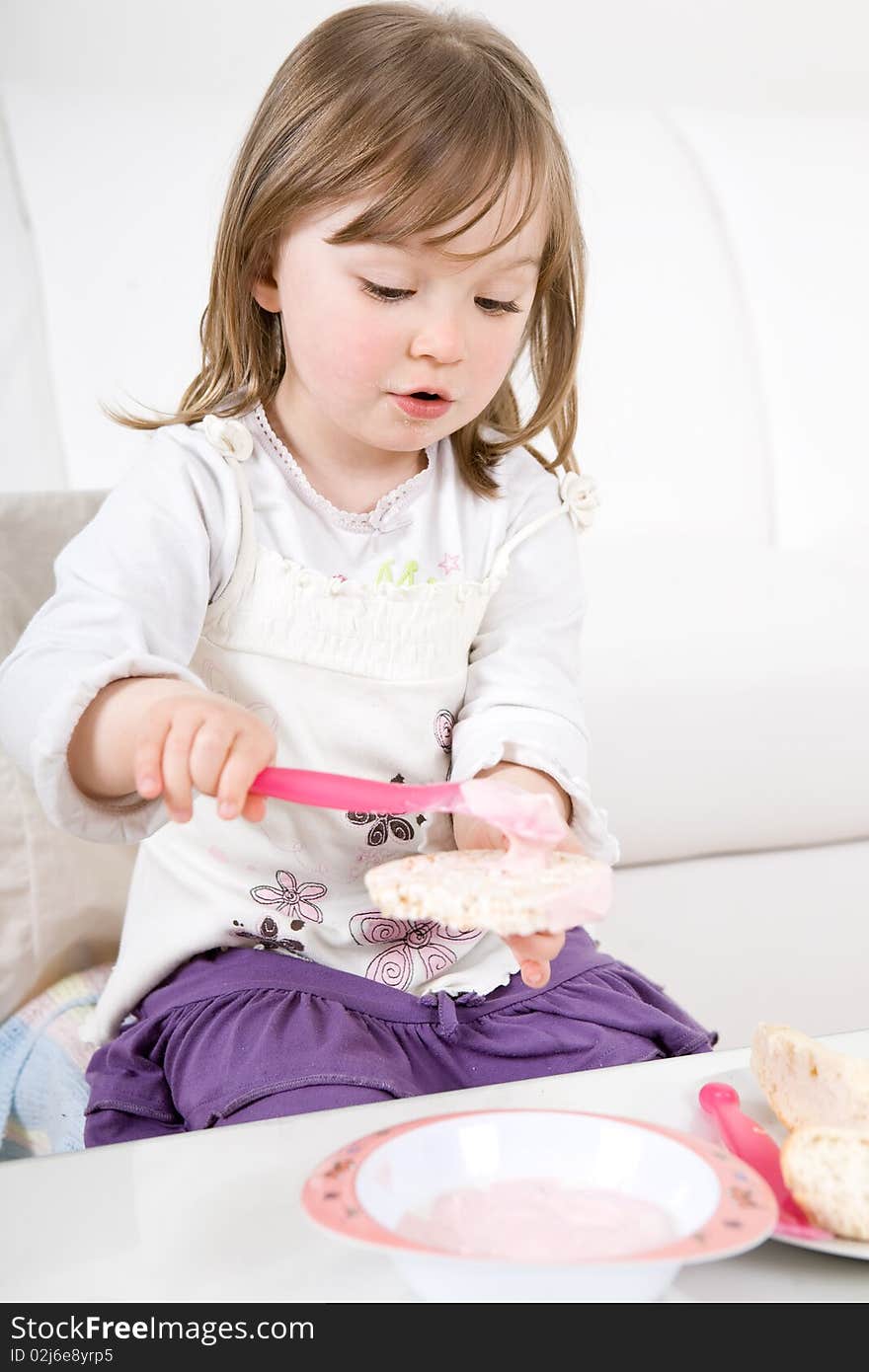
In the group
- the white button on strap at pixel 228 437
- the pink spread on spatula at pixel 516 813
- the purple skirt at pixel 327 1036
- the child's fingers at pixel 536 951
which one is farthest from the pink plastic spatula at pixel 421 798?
the white button on strap at pixel 228 437

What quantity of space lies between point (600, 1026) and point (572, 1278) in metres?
0.47

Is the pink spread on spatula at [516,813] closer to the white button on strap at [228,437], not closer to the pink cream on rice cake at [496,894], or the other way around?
the pink cream on rice cake at [496,894]

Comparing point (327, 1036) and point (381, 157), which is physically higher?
point (381, 157)

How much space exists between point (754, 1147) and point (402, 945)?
399mm

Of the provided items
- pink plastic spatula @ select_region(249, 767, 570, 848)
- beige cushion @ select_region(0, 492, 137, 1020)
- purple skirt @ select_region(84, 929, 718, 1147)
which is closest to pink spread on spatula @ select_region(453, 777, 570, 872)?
pink plastic spatula @ select_region(249, 767, 570, 848)

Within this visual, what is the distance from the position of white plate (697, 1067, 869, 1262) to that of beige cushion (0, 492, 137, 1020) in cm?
60

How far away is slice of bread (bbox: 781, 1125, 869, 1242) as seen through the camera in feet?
1.59

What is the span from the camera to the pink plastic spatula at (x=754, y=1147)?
1.60ft

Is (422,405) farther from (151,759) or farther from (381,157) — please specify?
(151,759)

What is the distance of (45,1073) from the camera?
101 centimetres

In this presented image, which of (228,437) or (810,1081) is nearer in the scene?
(810,1081)

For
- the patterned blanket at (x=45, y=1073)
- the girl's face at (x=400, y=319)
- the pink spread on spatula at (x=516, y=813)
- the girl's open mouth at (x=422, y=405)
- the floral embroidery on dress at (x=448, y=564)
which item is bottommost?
the patterned blanket at (x=45, y=1073)

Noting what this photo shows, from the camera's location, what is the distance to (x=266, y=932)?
92 centimetres

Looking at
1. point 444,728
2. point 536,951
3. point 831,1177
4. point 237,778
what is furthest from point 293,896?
point 831,1177
